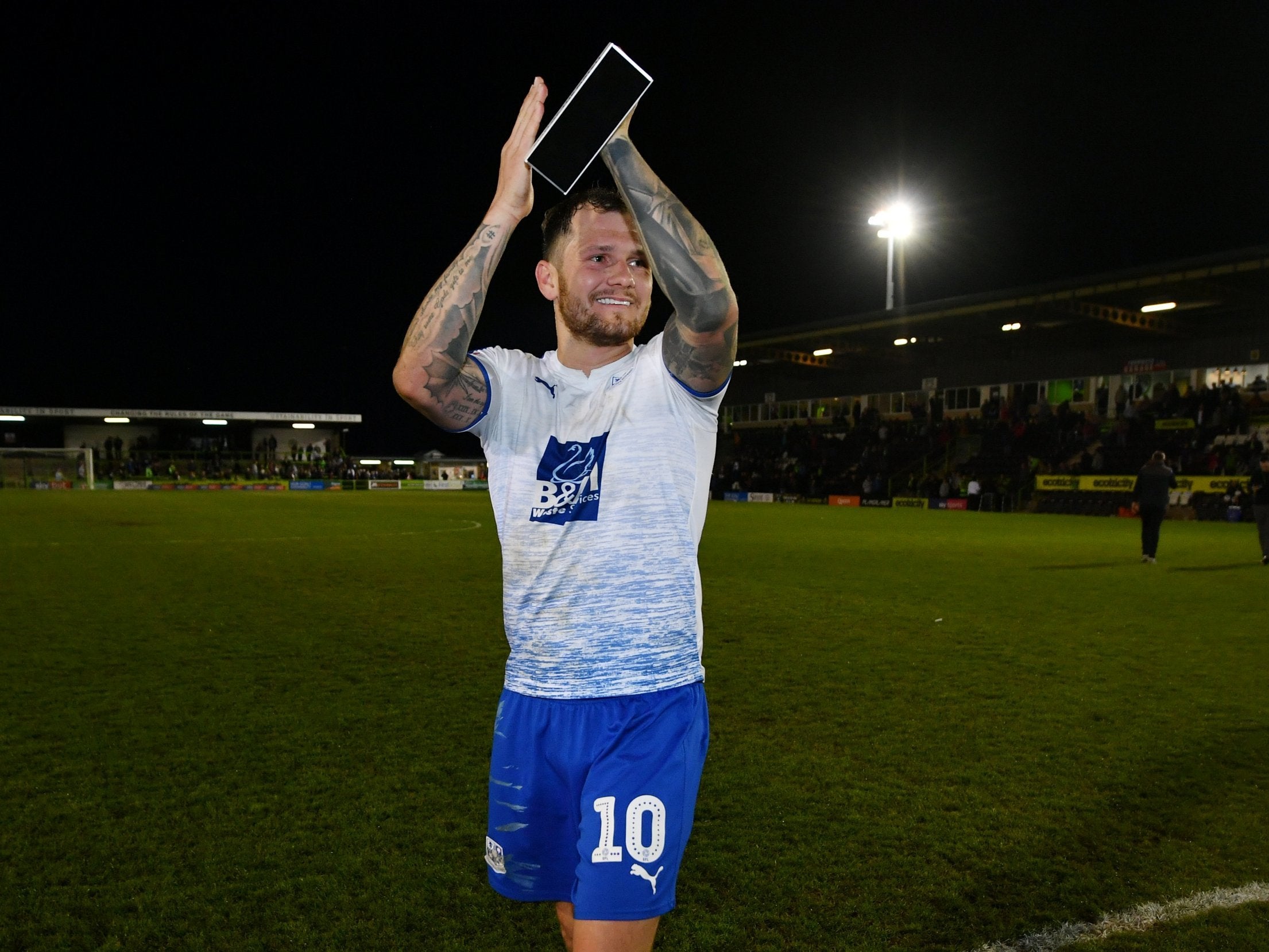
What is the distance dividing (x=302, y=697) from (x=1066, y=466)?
3173 cm

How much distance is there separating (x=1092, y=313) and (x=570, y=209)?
3448 centimetres

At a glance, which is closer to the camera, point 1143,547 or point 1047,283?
point 1143,547

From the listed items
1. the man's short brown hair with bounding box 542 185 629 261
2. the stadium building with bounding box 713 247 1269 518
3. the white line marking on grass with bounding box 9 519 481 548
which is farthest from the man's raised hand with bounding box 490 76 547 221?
the stadium building with bounding box 713 247 1269 518

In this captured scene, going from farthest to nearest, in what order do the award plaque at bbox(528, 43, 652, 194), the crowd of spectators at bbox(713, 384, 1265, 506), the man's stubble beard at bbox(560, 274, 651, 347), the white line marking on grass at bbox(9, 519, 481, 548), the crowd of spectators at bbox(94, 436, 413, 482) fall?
A: 1. the crowd of spectators at bbox(94, 436, 413, 482)
2. the crowd of spectators at bbox(713, 384, 1265, 506)
3. the white line marking on grass at bbox(9, 519, 481, 548)
4. the man's stubble beard at bbox(560, 274, 651, 347)
5. the award plaque at bbox(528, 43, 652, 194)

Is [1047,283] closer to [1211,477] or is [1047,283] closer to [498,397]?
[1211,477]

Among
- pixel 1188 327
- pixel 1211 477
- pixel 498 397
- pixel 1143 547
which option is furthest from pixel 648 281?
pixel 1188 327

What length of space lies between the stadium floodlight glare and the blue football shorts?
125 feet

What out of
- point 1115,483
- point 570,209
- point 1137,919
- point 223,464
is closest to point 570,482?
point 570,209

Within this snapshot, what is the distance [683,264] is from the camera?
6.91 ft

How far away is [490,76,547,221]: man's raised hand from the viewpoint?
7.16ft

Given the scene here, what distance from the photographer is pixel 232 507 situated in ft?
101

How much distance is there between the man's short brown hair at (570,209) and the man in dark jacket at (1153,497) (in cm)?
1439

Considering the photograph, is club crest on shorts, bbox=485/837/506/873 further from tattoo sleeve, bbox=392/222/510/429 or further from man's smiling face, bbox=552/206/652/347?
man's smiling face, bbox=552/206/652/347

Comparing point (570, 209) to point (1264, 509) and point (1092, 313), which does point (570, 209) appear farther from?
point (1092, 313)
